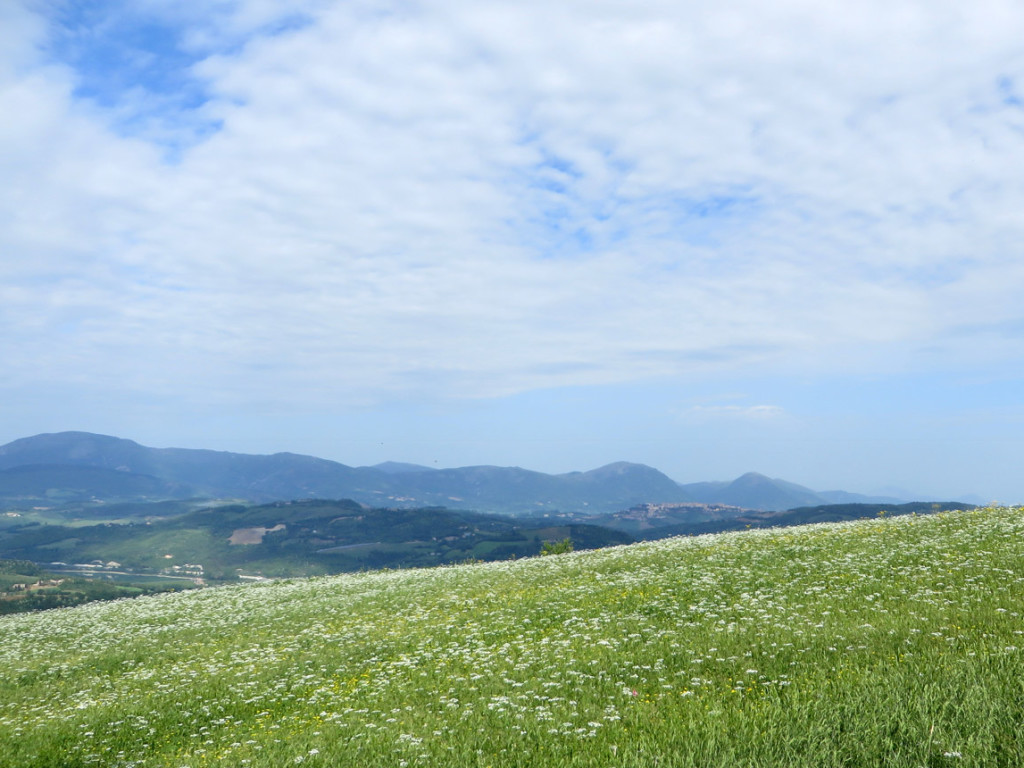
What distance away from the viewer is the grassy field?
970cm

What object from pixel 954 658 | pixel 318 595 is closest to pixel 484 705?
pixel 954 658

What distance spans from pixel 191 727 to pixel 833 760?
1362 centimetres

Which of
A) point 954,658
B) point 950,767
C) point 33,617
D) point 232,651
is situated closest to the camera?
point 950,767

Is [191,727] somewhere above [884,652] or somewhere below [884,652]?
below

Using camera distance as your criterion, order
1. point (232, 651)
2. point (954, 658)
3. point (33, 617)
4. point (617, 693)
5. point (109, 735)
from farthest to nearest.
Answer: point (33, 617) < point (232, 651) < point (109, 735) < point (617, 693) < point (954, 658)

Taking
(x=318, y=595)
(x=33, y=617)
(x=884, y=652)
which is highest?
(x=884, y=652)

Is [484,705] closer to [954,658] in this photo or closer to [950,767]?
[950,767]

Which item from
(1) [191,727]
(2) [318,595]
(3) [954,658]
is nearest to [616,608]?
(3) [954,658]

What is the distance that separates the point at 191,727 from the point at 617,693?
9831 millimetres

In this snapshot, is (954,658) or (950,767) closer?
(950,767)

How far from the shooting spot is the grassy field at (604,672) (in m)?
9.70

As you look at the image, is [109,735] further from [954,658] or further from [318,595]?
[318,595]

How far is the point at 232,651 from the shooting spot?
22.4 metres

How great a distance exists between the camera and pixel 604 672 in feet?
47.4
